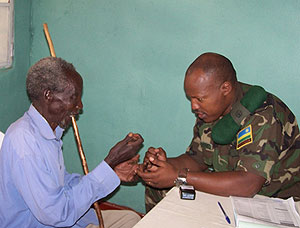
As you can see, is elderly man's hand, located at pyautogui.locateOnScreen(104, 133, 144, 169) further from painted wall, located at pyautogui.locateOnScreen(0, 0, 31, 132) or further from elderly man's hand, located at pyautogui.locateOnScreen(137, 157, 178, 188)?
painted wall, located at pyautogui.locateOnScreen(0, 0, 31, 132)

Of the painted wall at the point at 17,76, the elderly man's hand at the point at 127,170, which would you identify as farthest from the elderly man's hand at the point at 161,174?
the painted wall at the point at 17,76

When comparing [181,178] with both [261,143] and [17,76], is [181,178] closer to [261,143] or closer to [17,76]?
[261,143]

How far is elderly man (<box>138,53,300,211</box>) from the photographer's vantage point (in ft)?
7.35

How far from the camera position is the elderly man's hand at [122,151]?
2.20 m

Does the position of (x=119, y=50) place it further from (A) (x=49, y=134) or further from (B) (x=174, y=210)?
(B) (x=174, y=210)

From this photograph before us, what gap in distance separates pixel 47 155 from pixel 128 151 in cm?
53

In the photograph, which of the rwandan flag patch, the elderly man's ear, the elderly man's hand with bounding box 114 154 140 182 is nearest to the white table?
the rwandan flag patch

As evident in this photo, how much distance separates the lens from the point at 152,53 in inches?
131

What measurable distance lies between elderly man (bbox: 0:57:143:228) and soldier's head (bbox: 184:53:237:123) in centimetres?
66

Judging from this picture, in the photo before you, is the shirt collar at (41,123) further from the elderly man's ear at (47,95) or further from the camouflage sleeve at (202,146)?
the camouflage sleeve at (202,146)

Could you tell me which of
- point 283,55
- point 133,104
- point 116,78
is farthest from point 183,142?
point 283,55

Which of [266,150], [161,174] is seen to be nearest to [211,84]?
[266,150]

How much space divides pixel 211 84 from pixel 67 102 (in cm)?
91

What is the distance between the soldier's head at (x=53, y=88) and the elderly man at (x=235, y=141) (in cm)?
71
